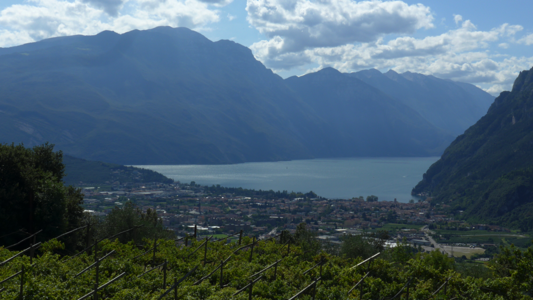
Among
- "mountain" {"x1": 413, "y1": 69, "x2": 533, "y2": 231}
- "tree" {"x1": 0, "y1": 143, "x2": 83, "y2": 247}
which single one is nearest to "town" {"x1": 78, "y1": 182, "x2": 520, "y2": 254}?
"mountain" {"x1": 413, "y1": 69, "x2": 533, "y2": 231}

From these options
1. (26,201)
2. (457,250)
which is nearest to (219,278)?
(26,201)

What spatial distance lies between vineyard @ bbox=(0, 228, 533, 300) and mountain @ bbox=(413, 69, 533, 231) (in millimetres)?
77481

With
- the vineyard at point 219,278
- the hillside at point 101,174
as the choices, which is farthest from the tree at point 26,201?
the hillside at point 101,174

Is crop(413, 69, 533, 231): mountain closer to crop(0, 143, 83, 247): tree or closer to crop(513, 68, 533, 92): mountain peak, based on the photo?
crop(513, 68, 533, 92): mountain peak

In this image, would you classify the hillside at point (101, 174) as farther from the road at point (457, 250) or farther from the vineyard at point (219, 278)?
the vineyard at point (219, 278)

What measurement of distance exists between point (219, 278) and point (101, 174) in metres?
123

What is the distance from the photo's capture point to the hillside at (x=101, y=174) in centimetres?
11769

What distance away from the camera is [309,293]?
37.0 feet

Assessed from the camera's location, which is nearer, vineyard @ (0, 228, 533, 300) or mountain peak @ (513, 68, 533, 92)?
vineyard @ (0, 228, 533, 300)

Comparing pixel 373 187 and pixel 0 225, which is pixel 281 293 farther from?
pixel 373 187

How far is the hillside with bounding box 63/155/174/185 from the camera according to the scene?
386 ft

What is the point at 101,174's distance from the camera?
12450cm

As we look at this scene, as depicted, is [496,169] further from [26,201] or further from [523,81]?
[26,201]

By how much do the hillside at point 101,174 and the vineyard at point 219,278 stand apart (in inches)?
4329
